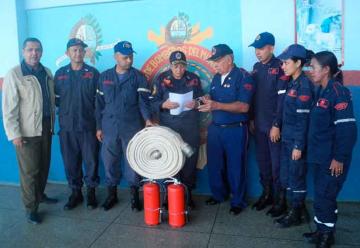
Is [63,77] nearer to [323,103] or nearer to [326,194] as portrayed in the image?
[323,103]

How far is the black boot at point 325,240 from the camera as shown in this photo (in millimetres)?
2713

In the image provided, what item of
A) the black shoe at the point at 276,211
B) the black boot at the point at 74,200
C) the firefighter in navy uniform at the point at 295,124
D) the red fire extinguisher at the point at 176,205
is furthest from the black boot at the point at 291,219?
the black boot at the point at 74,200

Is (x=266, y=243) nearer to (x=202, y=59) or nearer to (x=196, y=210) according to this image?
(x=196, y=210)

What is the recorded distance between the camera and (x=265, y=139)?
3473 mm

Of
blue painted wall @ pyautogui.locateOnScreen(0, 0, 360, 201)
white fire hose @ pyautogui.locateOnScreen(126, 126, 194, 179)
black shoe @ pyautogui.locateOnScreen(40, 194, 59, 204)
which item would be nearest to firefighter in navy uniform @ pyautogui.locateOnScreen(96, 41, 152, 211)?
white fire hose @ pyautogui.locateOnScreen(126, 126, 194, 179)

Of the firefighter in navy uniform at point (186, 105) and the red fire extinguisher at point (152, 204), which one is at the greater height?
the firefighter in navy uniform at point (186, 105)

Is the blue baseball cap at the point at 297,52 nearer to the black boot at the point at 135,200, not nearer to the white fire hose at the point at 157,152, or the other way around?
the white fire hose at the point at 157,152

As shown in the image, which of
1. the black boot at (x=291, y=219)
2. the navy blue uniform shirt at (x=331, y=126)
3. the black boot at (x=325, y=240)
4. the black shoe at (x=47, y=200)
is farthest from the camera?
the black shoe at (x=47, y=200)

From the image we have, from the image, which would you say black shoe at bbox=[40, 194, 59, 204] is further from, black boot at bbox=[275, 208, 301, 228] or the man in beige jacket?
black boot at bbox=[275, 208, 301, 228]

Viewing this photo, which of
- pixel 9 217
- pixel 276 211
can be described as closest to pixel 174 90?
pixel 276 211

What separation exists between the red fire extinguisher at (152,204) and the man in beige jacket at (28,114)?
3.78 ft

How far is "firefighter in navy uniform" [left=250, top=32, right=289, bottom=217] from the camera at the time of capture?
10.6 ft

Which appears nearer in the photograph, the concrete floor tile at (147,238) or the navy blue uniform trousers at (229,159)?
the concrete floor tile at (147,238)

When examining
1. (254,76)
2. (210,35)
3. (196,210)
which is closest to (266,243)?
(196,210)
